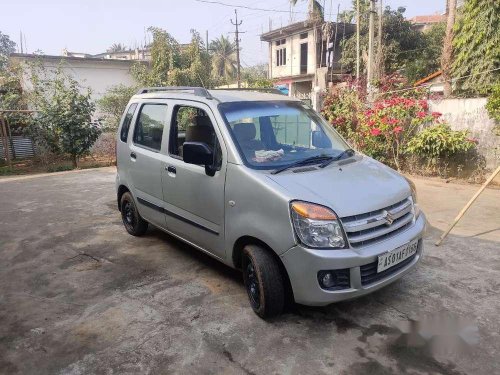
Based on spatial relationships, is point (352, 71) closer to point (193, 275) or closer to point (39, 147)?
point (39, 147)

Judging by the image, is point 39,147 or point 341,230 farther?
point 39,147

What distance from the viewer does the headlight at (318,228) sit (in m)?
2.64

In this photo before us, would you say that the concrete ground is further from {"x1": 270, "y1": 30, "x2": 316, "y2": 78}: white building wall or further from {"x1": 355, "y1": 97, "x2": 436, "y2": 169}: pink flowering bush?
{"x1": 270, "y1": 30, "x2": 316, "y2": 78}: white building wall

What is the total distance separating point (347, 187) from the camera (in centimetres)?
288

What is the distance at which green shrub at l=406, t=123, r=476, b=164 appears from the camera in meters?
7.32

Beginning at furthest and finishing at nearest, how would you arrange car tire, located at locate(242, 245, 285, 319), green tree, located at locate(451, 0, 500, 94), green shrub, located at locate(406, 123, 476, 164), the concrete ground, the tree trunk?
the tree trunk
green tree, located at locate(451, 0, 500, 94)
green shrub, located at locate(406, 123, 476, 164)
car tire, located at locate(242, 245, 285, 319)
the concrete ground

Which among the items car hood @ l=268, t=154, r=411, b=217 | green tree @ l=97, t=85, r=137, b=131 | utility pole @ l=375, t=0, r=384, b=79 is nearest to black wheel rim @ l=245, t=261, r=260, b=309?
car hood @ l=268, t=154, r=411, b=217

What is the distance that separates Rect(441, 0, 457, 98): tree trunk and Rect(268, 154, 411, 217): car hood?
11.3 metres

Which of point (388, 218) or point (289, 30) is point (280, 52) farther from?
point (388, 218)

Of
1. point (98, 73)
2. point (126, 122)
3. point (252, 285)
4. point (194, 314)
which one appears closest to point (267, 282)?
point (252, 285)

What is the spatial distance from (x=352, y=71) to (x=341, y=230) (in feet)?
78.5

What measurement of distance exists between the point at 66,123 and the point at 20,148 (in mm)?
2254

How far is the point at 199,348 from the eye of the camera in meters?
2.69

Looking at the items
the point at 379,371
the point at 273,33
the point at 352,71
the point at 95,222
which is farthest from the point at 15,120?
the point at 273,33
